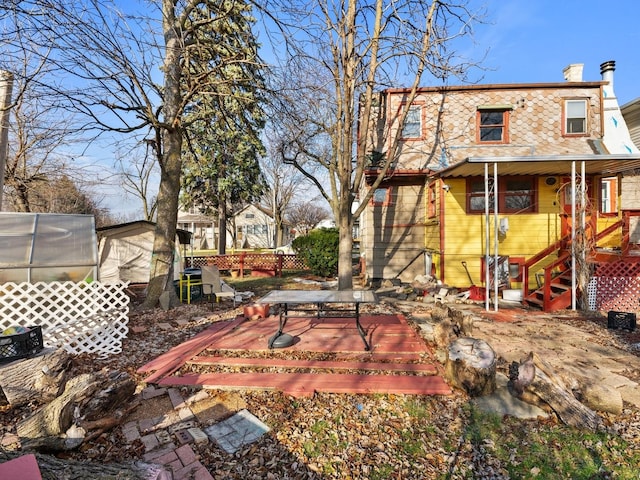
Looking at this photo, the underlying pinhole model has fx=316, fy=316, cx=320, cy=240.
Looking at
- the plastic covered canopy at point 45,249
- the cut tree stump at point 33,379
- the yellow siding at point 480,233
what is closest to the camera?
the cut tree stump at point 33,379

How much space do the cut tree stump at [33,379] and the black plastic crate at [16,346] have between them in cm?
31

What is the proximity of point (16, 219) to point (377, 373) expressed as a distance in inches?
341

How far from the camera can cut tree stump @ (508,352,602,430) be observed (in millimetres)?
3299

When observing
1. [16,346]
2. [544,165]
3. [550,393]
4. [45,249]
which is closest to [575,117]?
[544,165]

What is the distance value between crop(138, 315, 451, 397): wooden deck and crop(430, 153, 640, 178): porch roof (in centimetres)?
528

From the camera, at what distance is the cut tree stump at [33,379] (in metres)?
3.52

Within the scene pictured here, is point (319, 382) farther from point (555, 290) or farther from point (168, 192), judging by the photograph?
point (555, 290)

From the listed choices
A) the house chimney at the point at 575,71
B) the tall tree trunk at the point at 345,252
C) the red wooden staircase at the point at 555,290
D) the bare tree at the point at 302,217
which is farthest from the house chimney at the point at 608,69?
the bare tree at the point at 302,217

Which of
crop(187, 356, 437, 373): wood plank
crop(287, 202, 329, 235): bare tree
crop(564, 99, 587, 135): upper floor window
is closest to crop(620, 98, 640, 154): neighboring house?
crop(564, 99, 587, 135): upper floor window

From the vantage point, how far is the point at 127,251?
530 inches

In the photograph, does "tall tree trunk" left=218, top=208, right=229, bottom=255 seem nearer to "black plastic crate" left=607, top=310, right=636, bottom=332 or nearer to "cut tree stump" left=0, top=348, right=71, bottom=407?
"cut tree stump" left=0, top=348, right=71, bottom=407

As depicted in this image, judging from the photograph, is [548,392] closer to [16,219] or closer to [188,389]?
[188,389]

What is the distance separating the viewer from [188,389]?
12.7ft

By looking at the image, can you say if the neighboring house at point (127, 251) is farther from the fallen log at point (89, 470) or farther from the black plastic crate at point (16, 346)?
the fallen log at point (89, 470)
